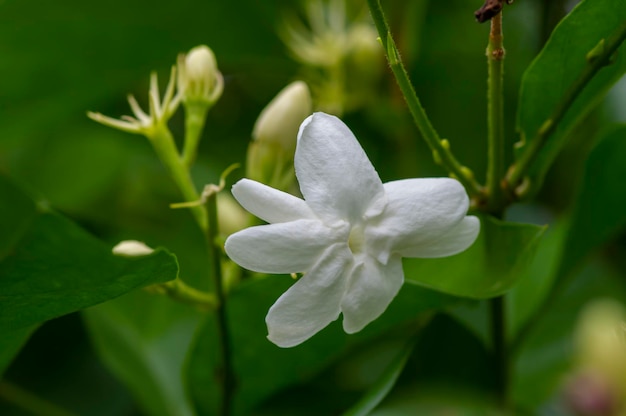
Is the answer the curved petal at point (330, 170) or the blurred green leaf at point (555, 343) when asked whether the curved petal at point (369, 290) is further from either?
the blurred green leaf at point (555, 343)

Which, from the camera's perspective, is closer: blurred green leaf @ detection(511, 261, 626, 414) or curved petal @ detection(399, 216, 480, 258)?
curved petal @ detection(399, 216, 480, 258)

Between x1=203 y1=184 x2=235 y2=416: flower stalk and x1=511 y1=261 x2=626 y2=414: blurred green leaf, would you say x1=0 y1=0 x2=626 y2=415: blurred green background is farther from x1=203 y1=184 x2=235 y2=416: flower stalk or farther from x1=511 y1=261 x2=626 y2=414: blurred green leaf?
x1=203 y1=184 x2=235 y2=416: flower stalk

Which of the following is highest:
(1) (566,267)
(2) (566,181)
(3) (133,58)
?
(3) (133,58)

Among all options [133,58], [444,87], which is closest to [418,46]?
[444,87]

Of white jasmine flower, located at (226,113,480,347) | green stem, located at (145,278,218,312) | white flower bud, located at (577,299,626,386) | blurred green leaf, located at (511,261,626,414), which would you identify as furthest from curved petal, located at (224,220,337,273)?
blurred green leaf, located at (511,261,626,414)

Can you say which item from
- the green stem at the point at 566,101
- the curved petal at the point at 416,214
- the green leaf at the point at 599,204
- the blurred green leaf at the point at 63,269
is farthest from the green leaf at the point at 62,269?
the green leaf at the point at 599,204

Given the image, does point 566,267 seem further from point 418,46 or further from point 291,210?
point 418,46
